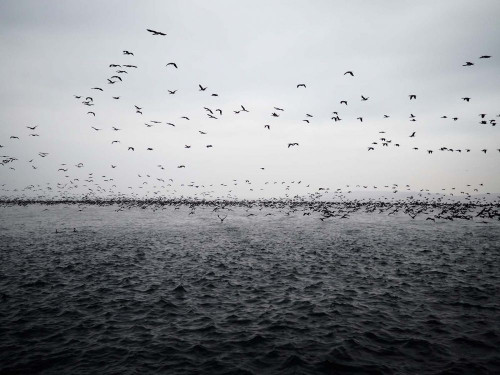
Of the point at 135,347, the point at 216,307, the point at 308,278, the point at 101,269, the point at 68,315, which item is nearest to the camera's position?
the point at 135,347

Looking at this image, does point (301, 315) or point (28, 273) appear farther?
point (28, 273)

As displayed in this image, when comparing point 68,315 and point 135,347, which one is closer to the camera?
point 135,347

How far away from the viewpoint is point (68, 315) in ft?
45.4

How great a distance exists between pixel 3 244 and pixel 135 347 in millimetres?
31357

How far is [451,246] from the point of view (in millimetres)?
32312

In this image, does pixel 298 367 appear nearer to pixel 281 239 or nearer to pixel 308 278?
pixel 308 278

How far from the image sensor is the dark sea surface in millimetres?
10016

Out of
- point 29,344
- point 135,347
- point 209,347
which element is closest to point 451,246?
point 209,347

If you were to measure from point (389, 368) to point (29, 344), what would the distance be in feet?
42.9

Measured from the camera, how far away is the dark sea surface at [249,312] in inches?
394

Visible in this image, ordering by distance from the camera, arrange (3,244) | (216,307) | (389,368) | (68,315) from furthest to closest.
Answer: (3,244)
(216,307)
(68,315)
(389,368)

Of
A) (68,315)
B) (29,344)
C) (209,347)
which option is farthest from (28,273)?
(209,347)

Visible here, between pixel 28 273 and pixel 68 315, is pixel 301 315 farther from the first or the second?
pixel 28 273

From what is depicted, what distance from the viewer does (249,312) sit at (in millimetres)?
14367
